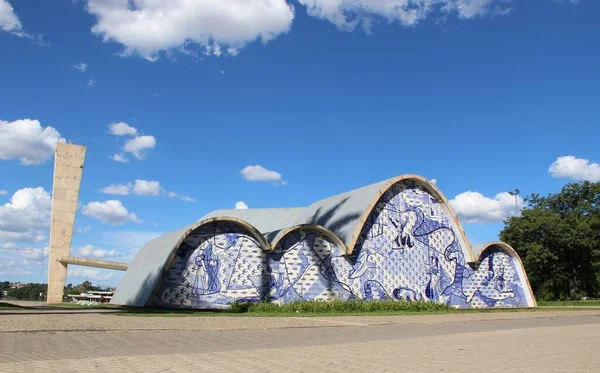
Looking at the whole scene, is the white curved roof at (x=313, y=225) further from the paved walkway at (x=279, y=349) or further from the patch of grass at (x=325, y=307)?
the paved walkway at (x=279, y=349)

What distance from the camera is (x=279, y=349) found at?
8891mm

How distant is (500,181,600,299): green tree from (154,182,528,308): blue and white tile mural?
15.8 m

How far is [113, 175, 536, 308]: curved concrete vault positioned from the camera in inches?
934

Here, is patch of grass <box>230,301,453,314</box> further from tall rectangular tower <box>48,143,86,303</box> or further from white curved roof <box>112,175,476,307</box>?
tall rectangular tower <box>48,143,86,303</box>

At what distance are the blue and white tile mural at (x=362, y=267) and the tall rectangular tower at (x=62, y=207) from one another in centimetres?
1323

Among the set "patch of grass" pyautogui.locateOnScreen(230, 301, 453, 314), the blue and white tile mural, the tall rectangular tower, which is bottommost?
"patch of grass" pyautogui.locateOnScreen(230, 301, 453, 314)

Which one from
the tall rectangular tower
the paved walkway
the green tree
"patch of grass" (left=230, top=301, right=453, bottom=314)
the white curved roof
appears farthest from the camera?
the green tree

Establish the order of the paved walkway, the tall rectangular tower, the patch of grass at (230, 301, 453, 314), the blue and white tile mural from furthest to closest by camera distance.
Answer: the tall rectangular tower
the blue and white tile mural
the patch of grass at (230, 301, 453, 314)
the paved walkway

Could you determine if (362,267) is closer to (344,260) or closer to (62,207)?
(344,260)

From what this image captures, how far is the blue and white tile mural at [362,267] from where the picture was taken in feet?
77.9

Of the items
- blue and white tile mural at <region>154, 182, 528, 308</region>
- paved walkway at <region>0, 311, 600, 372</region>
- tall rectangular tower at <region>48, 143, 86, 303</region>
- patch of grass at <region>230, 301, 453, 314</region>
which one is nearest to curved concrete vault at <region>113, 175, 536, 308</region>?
blue and white tile mural at <region>154, 182, 528, 308</region>

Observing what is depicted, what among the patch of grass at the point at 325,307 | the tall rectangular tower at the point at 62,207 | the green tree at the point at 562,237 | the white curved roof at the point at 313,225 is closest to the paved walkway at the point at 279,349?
the patch of grass at the point at 325,307

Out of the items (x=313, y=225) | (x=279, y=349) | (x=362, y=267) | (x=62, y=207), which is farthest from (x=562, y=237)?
(x=279, y=349)

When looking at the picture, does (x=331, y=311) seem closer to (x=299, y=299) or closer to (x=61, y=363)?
(x=299, y=299)
